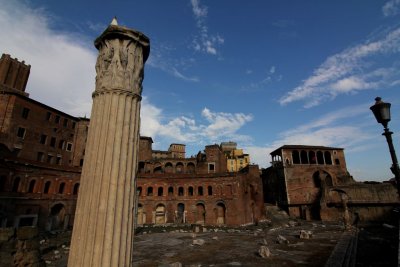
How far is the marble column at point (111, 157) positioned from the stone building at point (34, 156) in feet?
91.8

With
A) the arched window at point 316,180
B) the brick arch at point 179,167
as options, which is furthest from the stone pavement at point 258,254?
the brick arch at point 179,167

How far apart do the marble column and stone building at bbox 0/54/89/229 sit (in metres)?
28.0

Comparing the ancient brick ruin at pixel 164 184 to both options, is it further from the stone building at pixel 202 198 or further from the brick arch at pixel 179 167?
the brick arch at pixel 179 167

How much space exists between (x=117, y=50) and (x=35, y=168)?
30271 millimetres

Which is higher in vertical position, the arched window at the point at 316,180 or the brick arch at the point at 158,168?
the brick arch at the point at 158,168

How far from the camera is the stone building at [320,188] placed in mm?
33344

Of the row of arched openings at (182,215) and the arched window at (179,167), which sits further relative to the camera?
the arched window at (179,167)

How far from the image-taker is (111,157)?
391 centimetres

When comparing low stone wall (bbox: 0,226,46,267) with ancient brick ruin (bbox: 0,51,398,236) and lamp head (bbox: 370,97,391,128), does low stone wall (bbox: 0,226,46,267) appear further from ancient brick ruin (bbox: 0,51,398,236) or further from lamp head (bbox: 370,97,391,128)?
ancient brick ruin (bbox: 0,51,398,236)

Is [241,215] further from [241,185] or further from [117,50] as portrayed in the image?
[117,50]

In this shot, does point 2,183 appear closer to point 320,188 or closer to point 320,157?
point 320,188

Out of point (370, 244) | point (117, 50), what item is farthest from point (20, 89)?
point (370, 244)

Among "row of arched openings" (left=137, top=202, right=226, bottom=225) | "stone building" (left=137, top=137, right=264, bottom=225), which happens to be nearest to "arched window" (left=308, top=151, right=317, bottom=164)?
"stone building" (left=137, top=137, right=264, bottom=225)

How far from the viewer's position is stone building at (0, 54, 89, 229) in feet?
85.1
